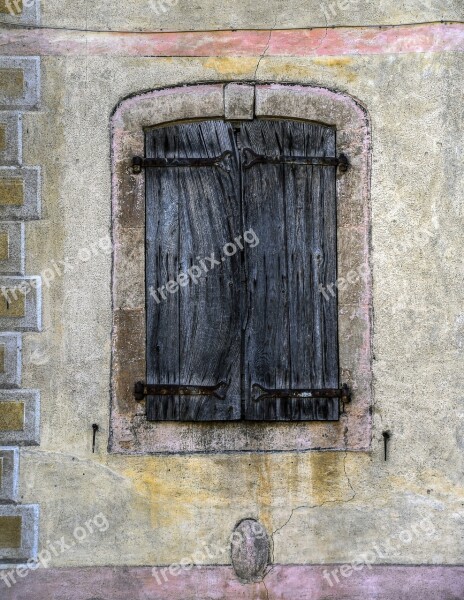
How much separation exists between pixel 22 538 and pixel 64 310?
1.48 meters

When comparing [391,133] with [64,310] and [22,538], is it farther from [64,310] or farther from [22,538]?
[22,538]

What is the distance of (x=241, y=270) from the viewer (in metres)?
4.70

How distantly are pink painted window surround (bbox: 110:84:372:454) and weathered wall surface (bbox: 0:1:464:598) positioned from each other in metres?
0.07

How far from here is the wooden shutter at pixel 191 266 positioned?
185 inches

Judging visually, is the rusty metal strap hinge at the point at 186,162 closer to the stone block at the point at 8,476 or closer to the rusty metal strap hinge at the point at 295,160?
the rusty metal strap hinge at the point at 295,160

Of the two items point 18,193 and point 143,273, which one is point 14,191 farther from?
point 143,273

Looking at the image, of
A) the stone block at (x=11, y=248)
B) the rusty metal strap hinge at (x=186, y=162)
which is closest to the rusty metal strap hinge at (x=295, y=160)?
the rusty metal strap hinge at (x=186, y=162)

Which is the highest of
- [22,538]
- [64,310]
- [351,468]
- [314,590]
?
[64,310]

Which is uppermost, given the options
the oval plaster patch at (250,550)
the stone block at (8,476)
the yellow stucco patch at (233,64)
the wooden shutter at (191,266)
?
the yellow stucco patch at (233,64)

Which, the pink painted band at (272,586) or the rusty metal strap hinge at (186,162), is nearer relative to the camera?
the pink painted band at (272,586)

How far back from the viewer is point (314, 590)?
181 inches

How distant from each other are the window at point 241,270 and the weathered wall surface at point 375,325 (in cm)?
30

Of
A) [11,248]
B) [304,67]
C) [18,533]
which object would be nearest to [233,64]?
[304,67]

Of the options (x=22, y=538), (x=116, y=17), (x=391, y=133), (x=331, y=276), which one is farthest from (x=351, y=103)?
(x=22, y=538)
